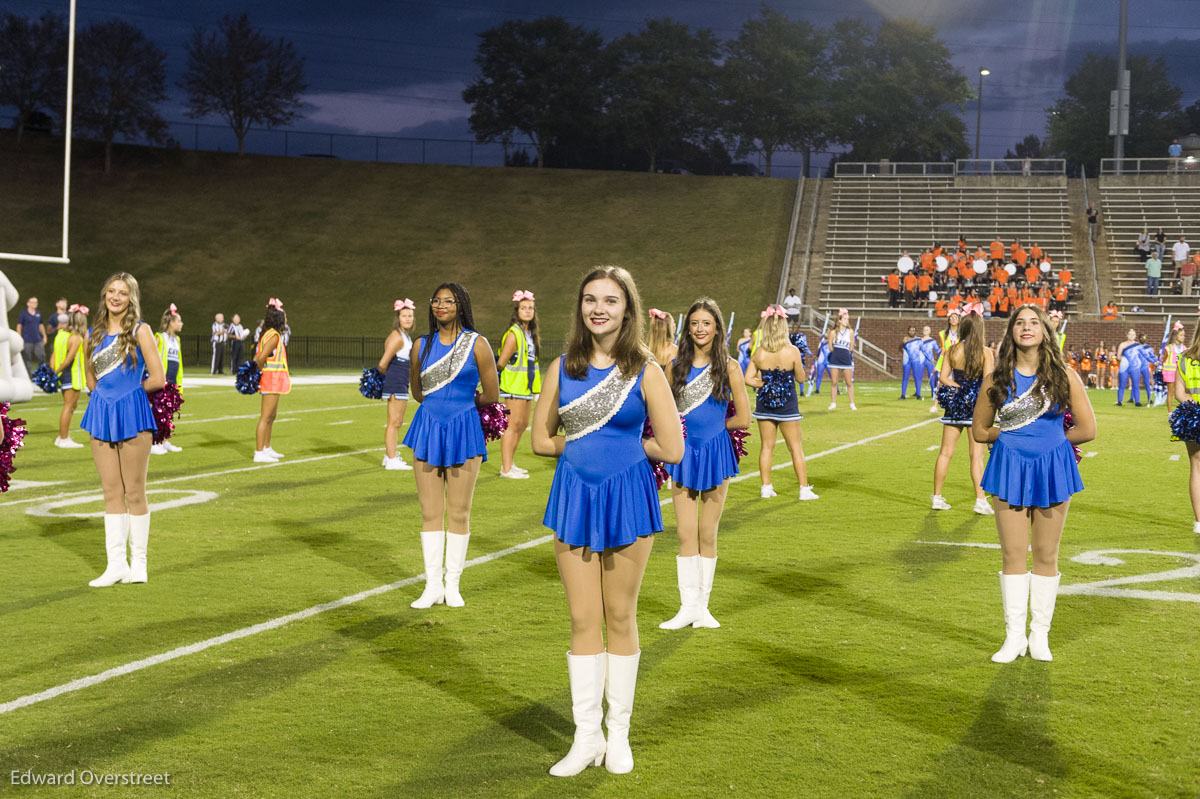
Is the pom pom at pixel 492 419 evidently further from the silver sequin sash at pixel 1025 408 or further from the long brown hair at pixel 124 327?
the silver sequin sash at pixel 1025 408

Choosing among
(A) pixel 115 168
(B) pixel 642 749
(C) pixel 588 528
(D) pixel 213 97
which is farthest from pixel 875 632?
(D) pixel 213 97

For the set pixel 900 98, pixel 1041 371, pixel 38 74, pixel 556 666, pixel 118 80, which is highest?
pixel 900 98

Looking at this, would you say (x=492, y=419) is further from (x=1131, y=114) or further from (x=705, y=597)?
(x=1131, y=114)

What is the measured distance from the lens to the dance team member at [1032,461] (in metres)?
5.38

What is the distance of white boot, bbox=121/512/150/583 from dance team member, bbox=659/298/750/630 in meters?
3.15

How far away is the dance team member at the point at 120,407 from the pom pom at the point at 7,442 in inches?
47.3

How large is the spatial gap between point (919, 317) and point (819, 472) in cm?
2397

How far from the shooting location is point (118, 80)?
48.1 metres

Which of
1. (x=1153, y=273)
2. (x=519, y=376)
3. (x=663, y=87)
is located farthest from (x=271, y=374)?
(x=663, y=87)

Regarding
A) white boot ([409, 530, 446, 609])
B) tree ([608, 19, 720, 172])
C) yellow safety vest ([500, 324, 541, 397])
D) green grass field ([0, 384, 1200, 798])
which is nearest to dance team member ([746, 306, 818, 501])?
green grass field ([0, 384, 1200, 798])

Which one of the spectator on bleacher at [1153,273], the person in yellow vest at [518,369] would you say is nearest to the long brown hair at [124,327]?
the person in yellow vest at [518,369]

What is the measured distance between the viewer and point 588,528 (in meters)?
3.93

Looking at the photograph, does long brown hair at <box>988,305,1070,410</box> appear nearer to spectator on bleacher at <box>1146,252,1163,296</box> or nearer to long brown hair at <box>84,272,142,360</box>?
long brown hair at <box>84,272,142,360</box>

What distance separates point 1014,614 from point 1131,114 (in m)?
78.7
